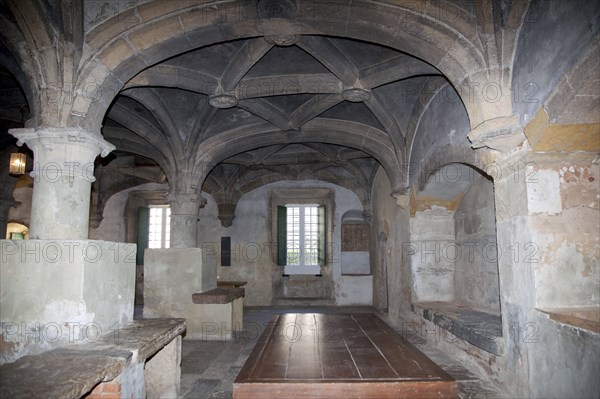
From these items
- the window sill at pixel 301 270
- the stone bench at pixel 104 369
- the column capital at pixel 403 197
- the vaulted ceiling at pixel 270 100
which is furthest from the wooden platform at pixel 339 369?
the window sill at pixel 301 270

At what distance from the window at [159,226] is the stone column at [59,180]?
921 cm

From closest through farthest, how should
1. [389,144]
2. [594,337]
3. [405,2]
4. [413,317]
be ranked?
[594,337]
[405,2]
[413,317]
[389,144]

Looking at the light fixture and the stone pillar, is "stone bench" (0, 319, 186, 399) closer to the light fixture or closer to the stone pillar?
the stone pillar

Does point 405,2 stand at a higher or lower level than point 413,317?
higher

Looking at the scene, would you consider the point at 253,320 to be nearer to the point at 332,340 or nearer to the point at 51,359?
the point at 332,340

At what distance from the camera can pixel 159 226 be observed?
41.9 ft

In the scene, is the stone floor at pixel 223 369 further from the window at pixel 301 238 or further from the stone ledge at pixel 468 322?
the window at pixel 301 238

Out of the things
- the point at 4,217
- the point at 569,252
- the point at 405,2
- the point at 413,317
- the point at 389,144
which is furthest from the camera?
the point at 4,217

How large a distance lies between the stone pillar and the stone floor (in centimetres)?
194

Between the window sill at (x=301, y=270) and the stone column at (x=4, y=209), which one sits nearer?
the stone column at (x=4, y=209)

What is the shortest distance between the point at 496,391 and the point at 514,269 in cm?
124

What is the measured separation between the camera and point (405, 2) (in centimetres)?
378

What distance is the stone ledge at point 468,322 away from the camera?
3.90 meters

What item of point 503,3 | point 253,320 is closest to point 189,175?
point 253,320
